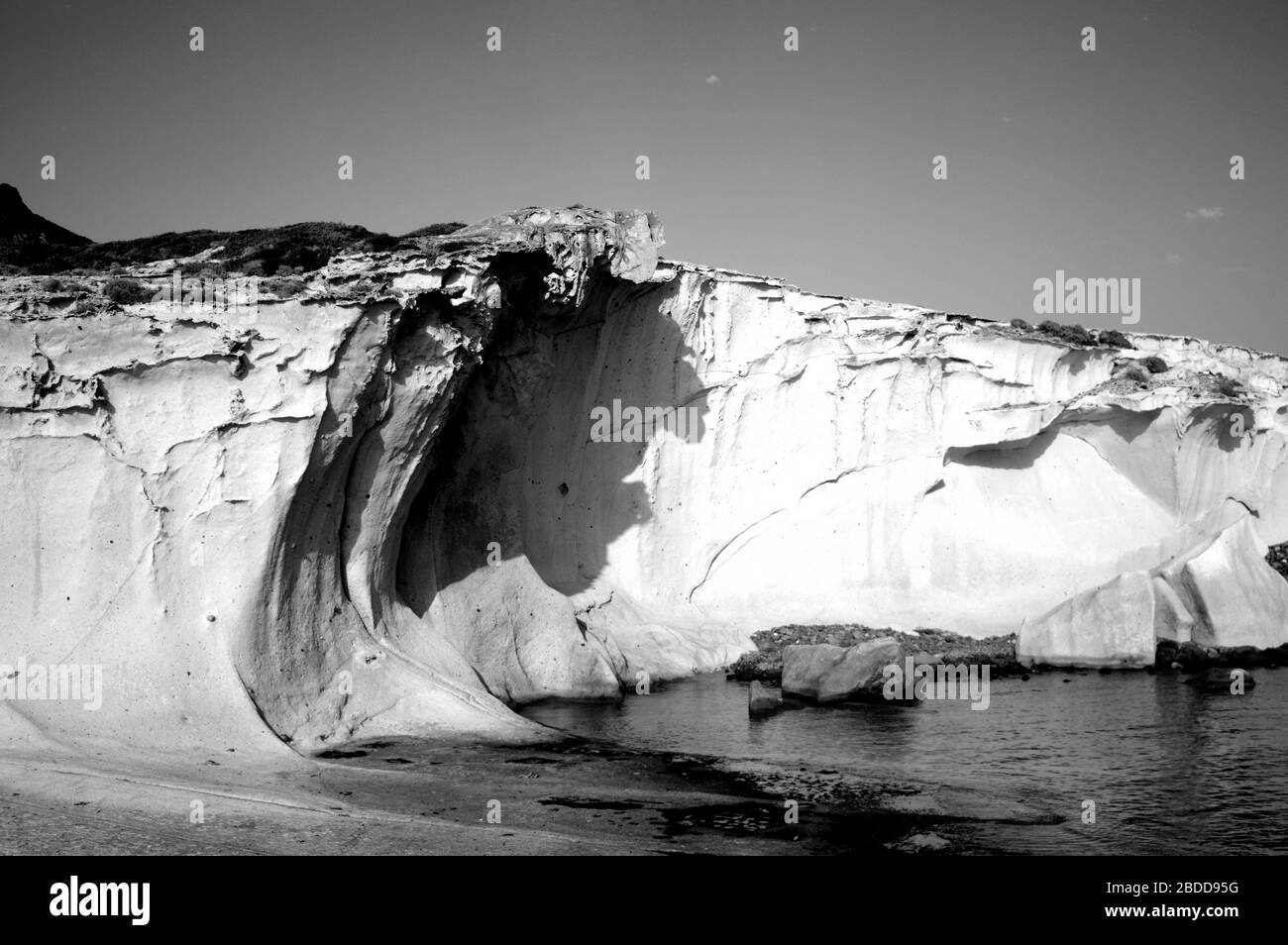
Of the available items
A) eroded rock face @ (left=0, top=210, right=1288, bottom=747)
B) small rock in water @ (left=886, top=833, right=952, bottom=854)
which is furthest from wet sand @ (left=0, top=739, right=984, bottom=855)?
eroded rock face @ (left=0, top=210, right=1288, bottom=747)

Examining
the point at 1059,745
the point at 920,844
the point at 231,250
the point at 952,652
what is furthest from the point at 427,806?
the point at 952,652

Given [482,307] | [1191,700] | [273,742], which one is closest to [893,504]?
[1191,700]

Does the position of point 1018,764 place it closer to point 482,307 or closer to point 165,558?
point 482,307

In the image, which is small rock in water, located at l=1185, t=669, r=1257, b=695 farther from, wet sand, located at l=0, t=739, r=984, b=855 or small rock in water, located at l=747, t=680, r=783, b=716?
wet sand, located at l=0, t=739, r=984, b=855

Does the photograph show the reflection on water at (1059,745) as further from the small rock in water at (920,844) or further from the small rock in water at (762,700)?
the small rock in water at (920,844)

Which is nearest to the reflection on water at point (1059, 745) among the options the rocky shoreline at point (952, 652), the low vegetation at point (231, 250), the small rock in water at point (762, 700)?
the small rock in water at point (762, 700)
